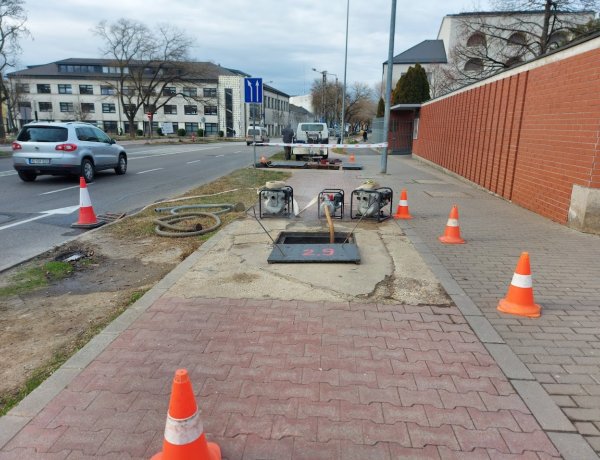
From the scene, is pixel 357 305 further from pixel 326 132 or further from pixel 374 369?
pixel 326 132

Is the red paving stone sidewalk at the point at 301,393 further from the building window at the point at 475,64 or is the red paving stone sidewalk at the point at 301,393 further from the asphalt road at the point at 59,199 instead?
the building window at the point at 475,64

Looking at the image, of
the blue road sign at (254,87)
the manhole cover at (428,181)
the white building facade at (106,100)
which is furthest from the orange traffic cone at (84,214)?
the white building facade at (106,100)

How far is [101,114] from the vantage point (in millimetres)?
82938

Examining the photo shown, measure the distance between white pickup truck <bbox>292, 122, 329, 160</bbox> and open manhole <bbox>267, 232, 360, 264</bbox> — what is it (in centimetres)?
1644

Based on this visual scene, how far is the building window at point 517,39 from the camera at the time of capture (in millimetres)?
27808

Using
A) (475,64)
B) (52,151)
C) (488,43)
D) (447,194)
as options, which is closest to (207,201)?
(52,151)

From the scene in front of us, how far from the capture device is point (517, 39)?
30766mm

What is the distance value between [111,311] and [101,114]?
8976 centimetres

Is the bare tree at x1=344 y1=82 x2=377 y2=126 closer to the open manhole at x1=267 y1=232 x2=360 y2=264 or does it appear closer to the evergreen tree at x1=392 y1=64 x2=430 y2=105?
the evergreen tree at x1=392 y1=64 x2=430 y2=105

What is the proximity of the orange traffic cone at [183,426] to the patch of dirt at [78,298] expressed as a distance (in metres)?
1.57

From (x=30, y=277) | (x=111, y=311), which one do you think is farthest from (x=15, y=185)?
(x=111, y=311)

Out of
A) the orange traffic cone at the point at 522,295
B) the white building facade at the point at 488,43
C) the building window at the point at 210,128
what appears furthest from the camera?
the building window at the point at 210,128

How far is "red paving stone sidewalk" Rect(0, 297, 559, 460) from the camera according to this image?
2393mm

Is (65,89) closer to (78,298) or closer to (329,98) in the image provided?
(329,98)
